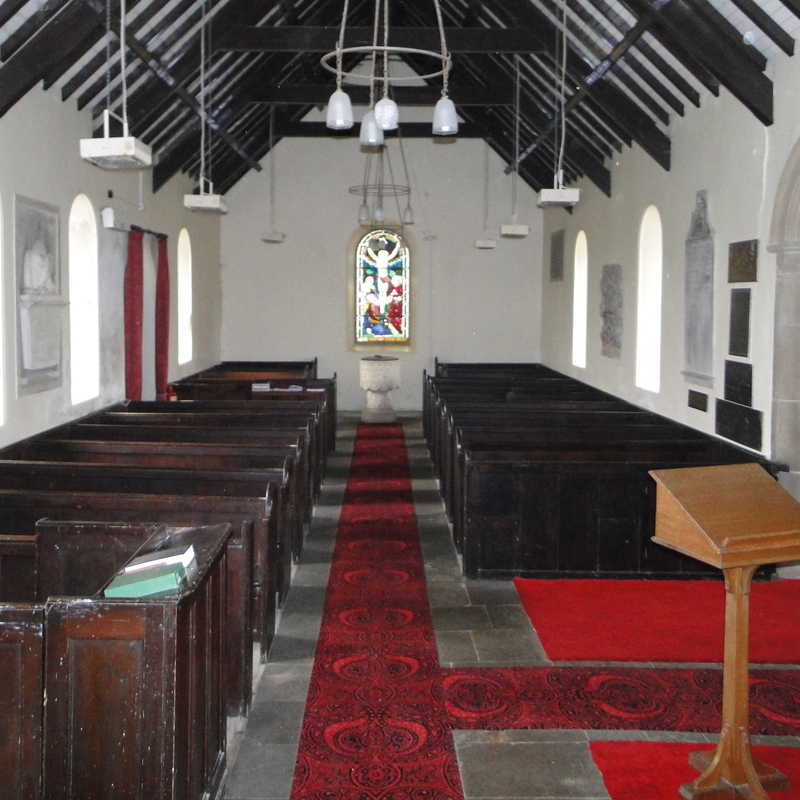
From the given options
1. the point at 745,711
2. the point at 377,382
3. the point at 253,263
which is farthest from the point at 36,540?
the point at 253,263

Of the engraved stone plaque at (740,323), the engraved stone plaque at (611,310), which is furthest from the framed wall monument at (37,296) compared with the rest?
the engraved stone plaque at (611,310)

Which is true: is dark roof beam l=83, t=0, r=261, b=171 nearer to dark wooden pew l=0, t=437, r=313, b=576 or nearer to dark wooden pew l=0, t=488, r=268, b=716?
dark wooden pew l=0, t=437, r=313, b=576

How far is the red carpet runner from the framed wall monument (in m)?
2.79

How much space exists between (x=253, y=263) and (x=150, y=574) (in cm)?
1380

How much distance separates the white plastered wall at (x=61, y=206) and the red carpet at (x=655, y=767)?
5082 mm

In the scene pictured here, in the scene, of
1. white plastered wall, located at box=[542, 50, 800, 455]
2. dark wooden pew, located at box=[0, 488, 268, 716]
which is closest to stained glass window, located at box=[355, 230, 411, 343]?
white plastered wall, located at box=[542, 50, 800, 455]

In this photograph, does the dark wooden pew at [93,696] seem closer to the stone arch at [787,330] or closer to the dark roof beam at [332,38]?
the stone arch at [787,330]

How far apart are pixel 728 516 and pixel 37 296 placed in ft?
19.7

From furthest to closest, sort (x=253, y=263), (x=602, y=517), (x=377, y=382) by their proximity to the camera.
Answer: (x=253, y=263), (x=377, y=382), (x=602, y=517)

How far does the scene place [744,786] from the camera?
3.41 metres

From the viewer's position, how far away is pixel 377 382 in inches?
574

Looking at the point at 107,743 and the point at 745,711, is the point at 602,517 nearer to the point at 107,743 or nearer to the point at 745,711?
the point at 745,711

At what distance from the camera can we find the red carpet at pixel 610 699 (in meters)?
4.23

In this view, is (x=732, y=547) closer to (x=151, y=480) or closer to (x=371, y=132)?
(x=151, y=480)
